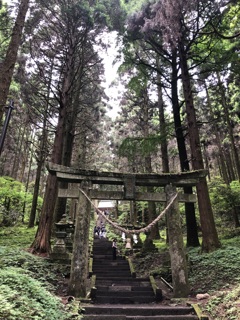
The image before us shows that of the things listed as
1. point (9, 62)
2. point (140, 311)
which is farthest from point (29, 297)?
point (9, 62)

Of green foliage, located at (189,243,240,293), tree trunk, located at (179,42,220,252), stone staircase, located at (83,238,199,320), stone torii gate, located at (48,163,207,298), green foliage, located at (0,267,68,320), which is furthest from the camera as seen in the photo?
tree trunk, located at (179,42,220,252)

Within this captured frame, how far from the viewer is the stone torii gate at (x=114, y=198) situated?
684cm

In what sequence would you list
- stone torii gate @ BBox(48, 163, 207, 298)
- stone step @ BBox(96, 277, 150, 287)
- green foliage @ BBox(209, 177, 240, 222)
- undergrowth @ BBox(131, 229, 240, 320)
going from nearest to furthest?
undergrowth @ BBox(131, 229, 240, 320)
stone torii gate @ BBox(48, 163, 207, 298)
stone step @ BBox(96, 277, 150, 287)
green foliage @ BBox(209, 177, 240, 222)

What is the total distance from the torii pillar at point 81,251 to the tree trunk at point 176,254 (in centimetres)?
240

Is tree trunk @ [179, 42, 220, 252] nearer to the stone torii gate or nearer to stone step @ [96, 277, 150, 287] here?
the stone torii gate

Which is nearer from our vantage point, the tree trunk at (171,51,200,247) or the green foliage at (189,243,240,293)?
the green foliage at (189,243,240,293)

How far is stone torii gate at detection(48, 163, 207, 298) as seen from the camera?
22.5ft

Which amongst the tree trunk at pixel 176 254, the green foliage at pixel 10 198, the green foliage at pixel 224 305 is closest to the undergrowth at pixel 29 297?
the tree trunk at pixel 176 254

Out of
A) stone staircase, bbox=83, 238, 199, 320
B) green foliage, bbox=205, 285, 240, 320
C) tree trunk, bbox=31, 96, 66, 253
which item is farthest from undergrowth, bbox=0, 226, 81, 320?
green foliage, bbox=205, 285, 240, 320

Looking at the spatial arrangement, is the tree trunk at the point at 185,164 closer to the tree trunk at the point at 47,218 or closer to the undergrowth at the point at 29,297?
the tree trunk at the point at 47,218

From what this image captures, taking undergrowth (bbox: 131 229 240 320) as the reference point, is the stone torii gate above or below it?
above

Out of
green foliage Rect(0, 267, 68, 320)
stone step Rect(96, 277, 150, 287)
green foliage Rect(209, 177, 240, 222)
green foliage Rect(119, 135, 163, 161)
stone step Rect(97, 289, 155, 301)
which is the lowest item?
stone step Rect(97, 289, 155, 301)

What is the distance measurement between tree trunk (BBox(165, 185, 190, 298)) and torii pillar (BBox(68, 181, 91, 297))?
2.40m

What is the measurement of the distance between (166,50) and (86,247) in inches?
422
